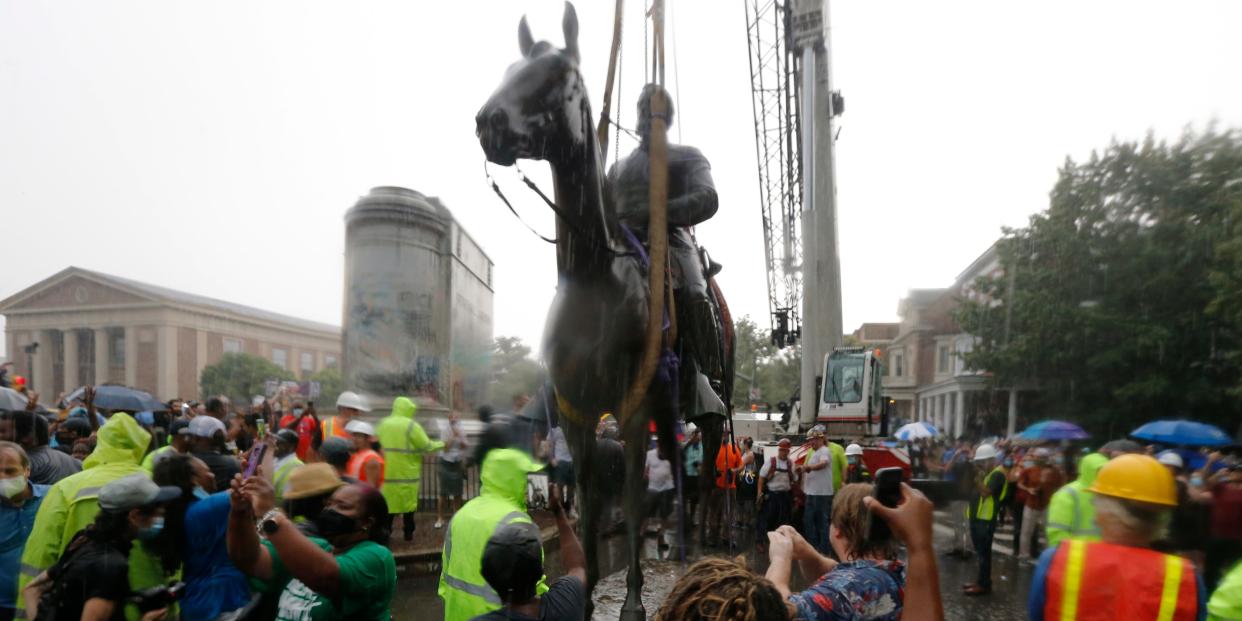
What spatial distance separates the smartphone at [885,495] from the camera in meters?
2.24

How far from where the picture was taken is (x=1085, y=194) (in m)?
18.4

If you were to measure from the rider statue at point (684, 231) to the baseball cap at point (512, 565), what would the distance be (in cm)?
253

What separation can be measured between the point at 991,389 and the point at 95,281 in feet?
59.7

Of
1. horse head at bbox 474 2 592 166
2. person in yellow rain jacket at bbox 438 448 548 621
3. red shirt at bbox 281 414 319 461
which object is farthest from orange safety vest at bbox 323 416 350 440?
horse head at bbox 474 2 592 166

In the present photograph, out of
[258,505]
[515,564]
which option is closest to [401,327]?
[258,505]

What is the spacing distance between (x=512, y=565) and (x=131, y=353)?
829 centimetres

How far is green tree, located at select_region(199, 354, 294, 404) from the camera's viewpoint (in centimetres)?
930

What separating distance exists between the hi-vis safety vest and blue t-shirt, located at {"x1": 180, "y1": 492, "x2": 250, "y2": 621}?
296 inches

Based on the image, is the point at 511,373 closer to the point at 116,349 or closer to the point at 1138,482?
the point at 1138,482

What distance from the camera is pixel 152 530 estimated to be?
9.41 feet

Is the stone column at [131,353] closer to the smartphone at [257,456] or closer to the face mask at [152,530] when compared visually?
the smartphone at [257,456]

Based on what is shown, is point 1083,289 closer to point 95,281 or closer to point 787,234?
point 787,234

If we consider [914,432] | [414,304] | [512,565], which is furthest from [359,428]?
[914,432]

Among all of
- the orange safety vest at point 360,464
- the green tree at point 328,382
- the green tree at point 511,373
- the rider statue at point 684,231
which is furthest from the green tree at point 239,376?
the rider statue at point 684,231
